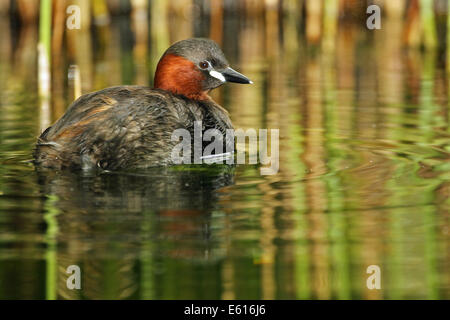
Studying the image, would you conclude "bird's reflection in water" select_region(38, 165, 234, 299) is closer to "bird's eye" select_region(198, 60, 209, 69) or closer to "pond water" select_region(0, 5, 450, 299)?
"pond water" select_region(0, 5, 450, 299)

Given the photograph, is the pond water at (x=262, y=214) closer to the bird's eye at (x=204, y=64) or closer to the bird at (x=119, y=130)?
the bird at (x=119, y=130)

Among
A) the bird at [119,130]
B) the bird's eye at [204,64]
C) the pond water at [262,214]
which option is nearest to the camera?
the pond water at [262,214]

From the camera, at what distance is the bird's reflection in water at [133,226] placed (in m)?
3.97

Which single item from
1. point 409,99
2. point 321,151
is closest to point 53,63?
point 409,99

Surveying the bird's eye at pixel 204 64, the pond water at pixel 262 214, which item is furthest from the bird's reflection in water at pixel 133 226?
the bird's eye at pixel 204 64

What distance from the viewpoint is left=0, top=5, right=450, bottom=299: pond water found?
3930 mm

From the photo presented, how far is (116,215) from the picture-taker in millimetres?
4898

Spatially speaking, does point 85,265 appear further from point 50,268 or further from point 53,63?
point 53,63

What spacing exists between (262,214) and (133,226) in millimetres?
676

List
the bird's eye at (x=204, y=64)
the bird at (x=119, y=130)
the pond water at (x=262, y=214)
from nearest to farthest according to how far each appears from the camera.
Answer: the pond water at (x=262, y=214)
the bird at (x=119, y=130)
the bird's eye at (x=204, y=64)

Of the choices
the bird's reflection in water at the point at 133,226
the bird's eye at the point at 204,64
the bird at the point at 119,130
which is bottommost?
the bird's reflection in water at the point at 133,226

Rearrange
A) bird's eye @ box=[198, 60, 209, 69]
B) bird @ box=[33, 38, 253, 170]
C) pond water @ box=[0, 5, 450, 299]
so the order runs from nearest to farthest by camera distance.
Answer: pond water @ box=[0, 5, 450, 299]
bird @ box=[33, 38, 253, 170]
bird's eye @ box=[198, 60, 209, 69]

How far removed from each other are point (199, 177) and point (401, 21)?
1066 centimetres

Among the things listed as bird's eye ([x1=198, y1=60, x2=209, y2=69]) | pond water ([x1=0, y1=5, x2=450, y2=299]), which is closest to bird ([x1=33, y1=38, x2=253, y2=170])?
pond water ([x1=0, y1=5, x2=450, y2=299])
